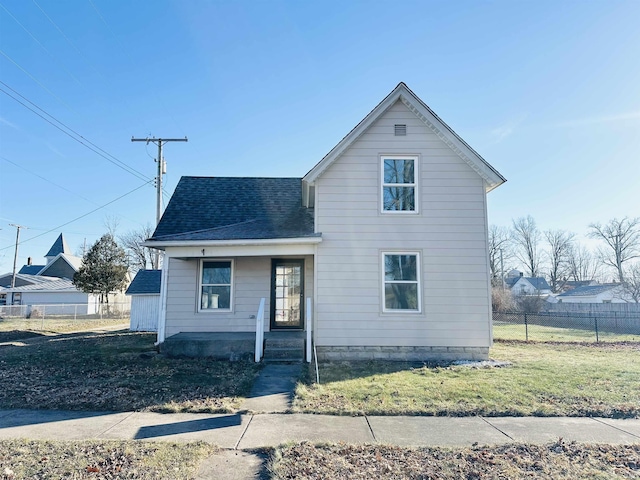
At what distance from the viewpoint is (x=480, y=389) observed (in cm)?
648

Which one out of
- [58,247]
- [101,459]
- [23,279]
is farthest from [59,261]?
[101,459]

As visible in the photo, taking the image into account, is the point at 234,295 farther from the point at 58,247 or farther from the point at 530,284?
the point at 530,284

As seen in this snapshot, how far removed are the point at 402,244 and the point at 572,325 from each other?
64.0ft

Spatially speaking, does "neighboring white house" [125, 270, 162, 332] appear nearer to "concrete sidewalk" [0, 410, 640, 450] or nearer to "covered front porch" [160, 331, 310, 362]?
"covered front porch" [160, 331, 310, 362]

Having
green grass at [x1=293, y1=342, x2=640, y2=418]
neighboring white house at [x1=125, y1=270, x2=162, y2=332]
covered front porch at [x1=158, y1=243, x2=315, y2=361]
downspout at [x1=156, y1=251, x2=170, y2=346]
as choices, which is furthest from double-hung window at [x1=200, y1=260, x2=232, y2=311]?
neighboring white house at [x1=125, y1=270, x2=162, y2=332]

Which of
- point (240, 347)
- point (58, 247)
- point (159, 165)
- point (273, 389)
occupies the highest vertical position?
point (159, 165)

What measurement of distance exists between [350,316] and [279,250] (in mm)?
2327

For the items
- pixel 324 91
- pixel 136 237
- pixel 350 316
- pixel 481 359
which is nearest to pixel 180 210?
pixel 324 91

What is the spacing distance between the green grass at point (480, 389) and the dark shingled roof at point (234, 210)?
3852 millimetres

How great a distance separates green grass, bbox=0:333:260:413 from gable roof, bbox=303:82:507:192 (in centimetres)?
496

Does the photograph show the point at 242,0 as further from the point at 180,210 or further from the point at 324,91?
the point at 180,210

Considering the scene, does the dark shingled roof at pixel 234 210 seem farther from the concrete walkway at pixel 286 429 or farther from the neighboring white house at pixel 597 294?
the neighboring white house at pixel 597 294

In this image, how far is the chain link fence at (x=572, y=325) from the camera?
57.9ft

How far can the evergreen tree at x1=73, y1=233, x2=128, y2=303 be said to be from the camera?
27.1 m
